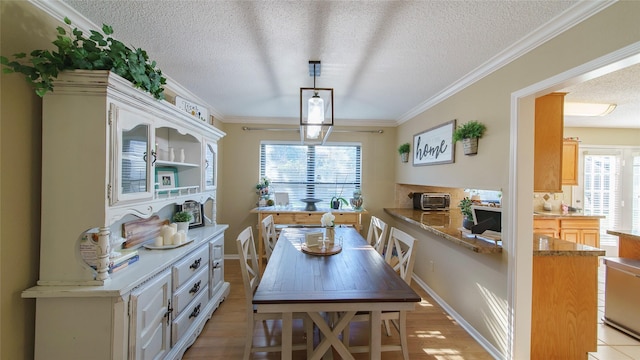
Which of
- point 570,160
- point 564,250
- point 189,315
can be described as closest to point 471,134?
point 564,250

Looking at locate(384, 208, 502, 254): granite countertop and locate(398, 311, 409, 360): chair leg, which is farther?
locate(384, 208, 502, 254): granite countertop

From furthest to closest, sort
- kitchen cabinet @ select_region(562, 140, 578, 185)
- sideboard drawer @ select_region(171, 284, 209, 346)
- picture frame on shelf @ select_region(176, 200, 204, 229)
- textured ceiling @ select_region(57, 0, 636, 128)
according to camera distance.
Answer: kitchen cabinet @ select_region(562, 140, 578, 185) < picture frame on shelf @ select_region(176, 200, 204, 229) < sideboard drawer @ select_region(171, 284, 209, 346) < textured ceiling @ select_region(57, 0, 636, 128)

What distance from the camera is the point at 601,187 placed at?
4.26m

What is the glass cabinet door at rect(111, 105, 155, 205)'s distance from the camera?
1.38 meters

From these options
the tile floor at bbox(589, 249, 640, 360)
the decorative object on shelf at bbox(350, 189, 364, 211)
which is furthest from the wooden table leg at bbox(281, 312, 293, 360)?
the decorative object on shelf at bbox(350, 189, 364, 211)

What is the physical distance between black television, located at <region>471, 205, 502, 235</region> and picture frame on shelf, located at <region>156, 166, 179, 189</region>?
2812mm

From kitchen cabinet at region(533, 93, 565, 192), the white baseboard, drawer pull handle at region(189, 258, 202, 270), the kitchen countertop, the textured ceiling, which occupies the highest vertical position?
the textured ceiling

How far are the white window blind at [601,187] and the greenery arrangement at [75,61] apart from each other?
6373mm

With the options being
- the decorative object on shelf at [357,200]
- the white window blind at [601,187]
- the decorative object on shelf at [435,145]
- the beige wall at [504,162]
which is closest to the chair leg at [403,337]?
the beige wall at [504,162]

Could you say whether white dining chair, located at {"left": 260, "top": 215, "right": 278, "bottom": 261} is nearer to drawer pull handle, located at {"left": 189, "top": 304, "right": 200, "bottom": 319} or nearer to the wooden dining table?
the wooden dining table

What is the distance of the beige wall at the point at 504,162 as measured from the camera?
1.34 m

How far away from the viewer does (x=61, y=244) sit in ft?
4.28

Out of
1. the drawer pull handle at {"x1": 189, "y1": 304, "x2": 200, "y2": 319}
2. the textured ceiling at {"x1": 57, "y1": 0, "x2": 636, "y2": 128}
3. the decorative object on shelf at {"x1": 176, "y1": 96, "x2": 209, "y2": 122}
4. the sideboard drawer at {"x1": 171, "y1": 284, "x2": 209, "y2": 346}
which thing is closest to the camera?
the textured ceiling at {"x1": 57, "y1": 0, "x2": 636, "y2": 128}

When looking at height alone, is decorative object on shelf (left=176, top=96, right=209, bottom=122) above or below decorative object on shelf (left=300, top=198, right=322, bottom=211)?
above
